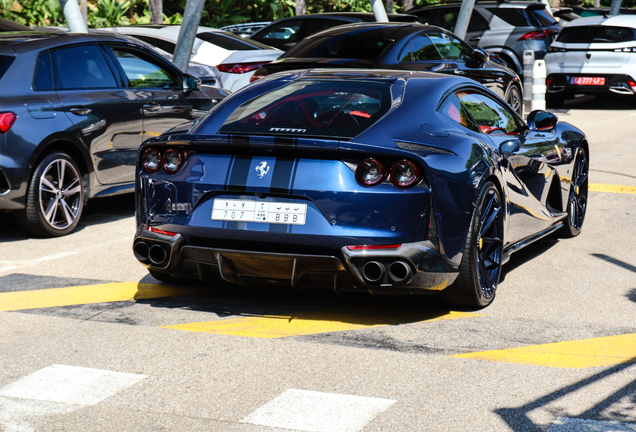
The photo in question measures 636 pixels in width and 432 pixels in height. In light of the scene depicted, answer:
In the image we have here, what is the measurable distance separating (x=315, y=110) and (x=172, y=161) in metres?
0.87

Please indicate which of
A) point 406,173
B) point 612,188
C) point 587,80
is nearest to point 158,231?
point 406,173

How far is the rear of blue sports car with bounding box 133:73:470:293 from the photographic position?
4410 mm

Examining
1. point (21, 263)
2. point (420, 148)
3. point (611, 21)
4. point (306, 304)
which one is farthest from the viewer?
point (611, 21)

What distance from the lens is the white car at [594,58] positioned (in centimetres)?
1598

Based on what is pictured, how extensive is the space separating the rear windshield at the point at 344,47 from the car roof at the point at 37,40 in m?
3.04

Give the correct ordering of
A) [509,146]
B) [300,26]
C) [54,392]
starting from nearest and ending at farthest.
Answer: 1. [54,392]
2. [509,146]
3. [300,26]

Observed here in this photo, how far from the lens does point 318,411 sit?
3.51 metres

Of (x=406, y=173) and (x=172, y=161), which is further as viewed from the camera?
(x=172, y=161)

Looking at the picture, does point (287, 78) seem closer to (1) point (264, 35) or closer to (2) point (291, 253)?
(2) point (291, 253)

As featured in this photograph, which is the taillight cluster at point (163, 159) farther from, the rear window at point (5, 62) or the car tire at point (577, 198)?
the car tire at point (577, 198)

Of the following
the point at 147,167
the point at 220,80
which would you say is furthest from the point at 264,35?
the point at 147,167

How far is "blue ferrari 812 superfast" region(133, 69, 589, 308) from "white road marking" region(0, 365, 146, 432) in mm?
968

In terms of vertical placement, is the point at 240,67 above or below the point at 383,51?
below

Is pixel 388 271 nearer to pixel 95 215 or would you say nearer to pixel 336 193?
pixel 336 193
